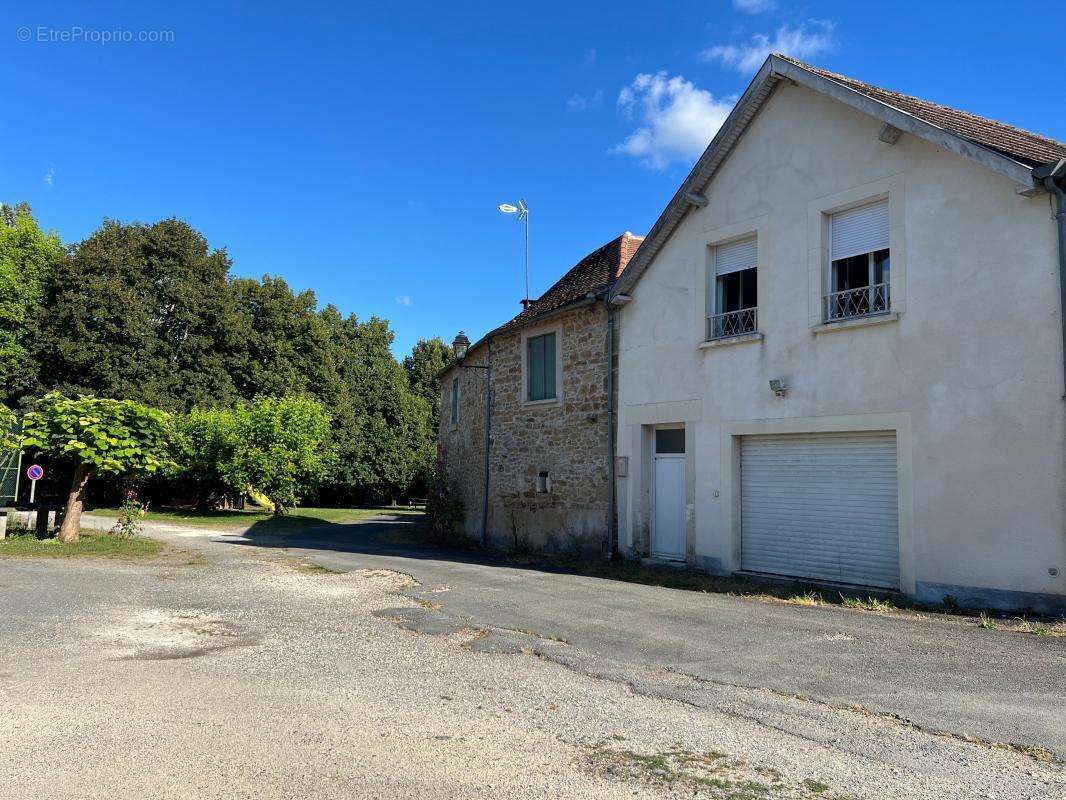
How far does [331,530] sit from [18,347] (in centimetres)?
1780

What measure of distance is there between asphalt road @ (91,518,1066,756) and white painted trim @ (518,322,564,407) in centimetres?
534

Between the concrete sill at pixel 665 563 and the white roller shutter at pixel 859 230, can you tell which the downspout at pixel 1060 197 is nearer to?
the white roller shutter at pixel 859 230

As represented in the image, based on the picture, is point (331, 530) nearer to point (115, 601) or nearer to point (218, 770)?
point (115, 601)

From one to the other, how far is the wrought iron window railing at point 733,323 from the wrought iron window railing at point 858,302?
3.75ft

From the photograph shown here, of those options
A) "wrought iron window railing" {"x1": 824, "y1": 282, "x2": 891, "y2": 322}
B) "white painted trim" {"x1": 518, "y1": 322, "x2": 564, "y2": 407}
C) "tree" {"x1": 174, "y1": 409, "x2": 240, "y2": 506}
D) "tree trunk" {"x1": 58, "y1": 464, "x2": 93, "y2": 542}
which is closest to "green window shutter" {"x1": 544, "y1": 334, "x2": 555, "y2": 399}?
"white painted trim" {"x1": 518, "y1": 322, "x2": 564, "y2": 407}

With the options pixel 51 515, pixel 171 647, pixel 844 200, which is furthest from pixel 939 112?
pixel 51 515

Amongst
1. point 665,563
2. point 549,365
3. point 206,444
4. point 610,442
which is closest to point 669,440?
point 610,442

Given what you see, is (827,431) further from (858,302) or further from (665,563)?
(665,563)

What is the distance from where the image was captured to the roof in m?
15.2

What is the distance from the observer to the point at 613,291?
13508mm

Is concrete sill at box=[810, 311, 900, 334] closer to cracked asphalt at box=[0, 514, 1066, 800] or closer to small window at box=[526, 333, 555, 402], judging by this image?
cracked asphalt at box=[0, 514, 1066, 800]

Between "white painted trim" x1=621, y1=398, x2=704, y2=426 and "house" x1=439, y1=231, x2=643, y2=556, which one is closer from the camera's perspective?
"white painted trim" x1=621, y1=398, x2=704, y2=426

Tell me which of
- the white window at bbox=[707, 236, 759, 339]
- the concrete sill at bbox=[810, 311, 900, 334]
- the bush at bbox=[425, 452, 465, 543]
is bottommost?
the bush at bbox=[425, 452, 465, 543]

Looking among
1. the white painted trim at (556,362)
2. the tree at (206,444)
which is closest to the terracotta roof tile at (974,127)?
the white painted trim at (556,362)
